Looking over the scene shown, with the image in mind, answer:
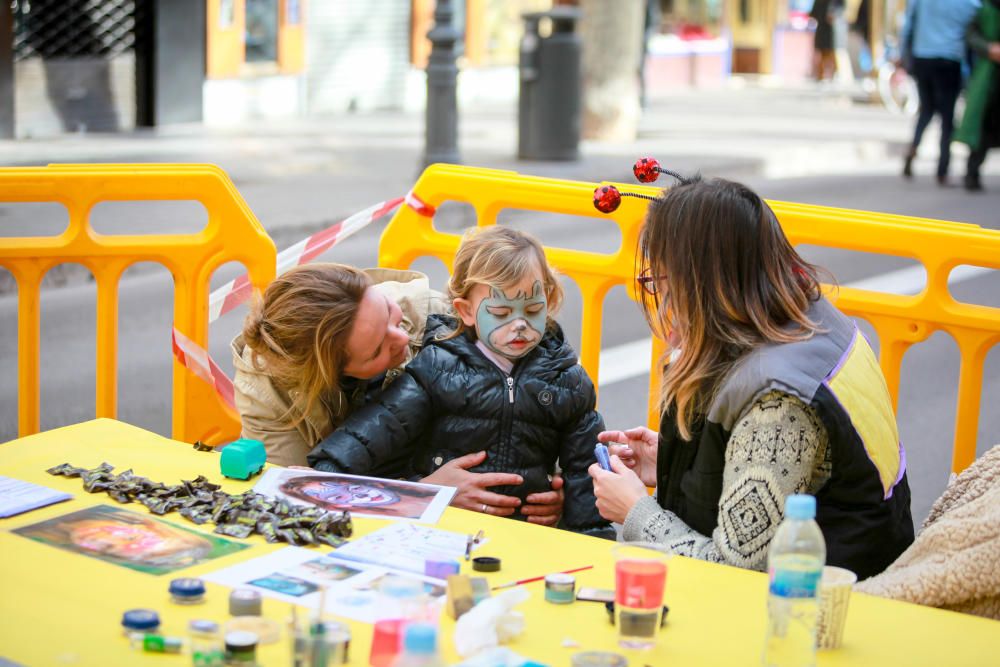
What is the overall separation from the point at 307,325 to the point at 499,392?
23.2 inches

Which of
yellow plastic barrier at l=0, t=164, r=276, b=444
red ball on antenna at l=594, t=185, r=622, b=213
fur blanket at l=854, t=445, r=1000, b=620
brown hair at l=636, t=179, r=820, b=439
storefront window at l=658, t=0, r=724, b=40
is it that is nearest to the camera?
fur blanket at l=854, t=445, r=1000, b=620

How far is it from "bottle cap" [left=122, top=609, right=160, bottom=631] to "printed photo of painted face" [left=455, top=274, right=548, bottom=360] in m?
1.68

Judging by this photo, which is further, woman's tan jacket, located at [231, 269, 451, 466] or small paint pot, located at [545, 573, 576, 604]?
woman's tan jacket, located at [231, 269, 451, 466]

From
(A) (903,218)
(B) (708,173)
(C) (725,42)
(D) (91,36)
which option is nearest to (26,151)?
(D) (91,36)

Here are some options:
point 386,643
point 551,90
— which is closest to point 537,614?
point 386,643

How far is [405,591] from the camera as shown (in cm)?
264

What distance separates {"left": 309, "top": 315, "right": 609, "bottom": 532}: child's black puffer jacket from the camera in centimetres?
404

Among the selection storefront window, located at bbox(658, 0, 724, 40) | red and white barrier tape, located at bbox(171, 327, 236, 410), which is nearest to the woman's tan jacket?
red and white barrier tape, located at bbox(171, 327, 236, 410)

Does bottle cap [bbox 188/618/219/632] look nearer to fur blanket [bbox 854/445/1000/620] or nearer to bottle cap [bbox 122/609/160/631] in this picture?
bottle cap [bbox 122/609/160/631]

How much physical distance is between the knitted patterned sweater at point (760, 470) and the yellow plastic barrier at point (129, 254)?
80.9 inches

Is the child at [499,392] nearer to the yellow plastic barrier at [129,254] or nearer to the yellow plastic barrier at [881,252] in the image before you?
the yellow plastic barrier at [881,252]

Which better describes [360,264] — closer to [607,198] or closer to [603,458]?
[607,198]

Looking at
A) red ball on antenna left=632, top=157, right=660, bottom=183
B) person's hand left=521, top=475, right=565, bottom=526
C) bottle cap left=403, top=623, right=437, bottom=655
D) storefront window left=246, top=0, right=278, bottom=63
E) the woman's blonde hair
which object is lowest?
person's hand left=521, top=475, right=565, bottom=526

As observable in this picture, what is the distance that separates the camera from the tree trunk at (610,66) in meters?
15.9
